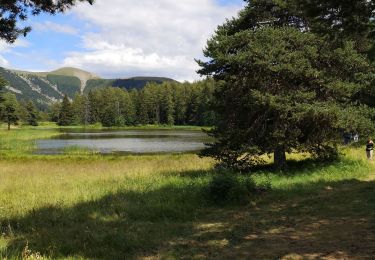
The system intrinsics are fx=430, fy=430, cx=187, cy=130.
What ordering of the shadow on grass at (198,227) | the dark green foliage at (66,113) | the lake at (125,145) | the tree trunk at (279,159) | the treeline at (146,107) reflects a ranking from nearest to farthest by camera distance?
1. the shadow on grass at (198,227)
2. the tree trunk at (279,159)
3. the lake at (125,145)
4. the treeline at (146,107)
5. the dark green foliage at (66,113)

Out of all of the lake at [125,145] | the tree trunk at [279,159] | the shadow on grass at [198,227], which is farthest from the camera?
the lake at [125,145]

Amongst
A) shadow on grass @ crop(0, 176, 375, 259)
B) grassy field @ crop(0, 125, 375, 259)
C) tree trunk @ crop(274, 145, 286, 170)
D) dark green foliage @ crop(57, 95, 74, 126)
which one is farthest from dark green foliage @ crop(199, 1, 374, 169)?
dark green foliage @ crop(57, 95, 74, 126)

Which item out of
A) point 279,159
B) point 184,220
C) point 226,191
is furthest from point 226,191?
point 279,159

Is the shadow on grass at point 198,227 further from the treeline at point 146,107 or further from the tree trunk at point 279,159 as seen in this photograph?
the treeline at point 146,107

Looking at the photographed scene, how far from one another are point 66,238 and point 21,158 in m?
30.9

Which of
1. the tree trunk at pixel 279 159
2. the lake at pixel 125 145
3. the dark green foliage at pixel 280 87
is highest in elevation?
the dark green foliage at pixel 280 87

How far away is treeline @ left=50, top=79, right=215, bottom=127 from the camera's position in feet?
478

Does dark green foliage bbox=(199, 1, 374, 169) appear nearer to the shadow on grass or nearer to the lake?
the shadow on grass

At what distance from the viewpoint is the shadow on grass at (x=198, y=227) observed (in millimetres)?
8273

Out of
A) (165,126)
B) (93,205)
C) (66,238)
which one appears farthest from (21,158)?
(165,126)

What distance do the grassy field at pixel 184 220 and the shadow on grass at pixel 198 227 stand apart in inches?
0.8

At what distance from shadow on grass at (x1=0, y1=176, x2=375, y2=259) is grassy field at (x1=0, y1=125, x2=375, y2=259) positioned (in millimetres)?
21

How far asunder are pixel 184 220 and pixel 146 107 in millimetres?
140911

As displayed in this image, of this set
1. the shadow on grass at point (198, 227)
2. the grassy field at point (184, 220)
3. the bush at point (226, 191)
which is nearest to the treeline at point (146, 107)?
the grassy field at point (184, 220)
